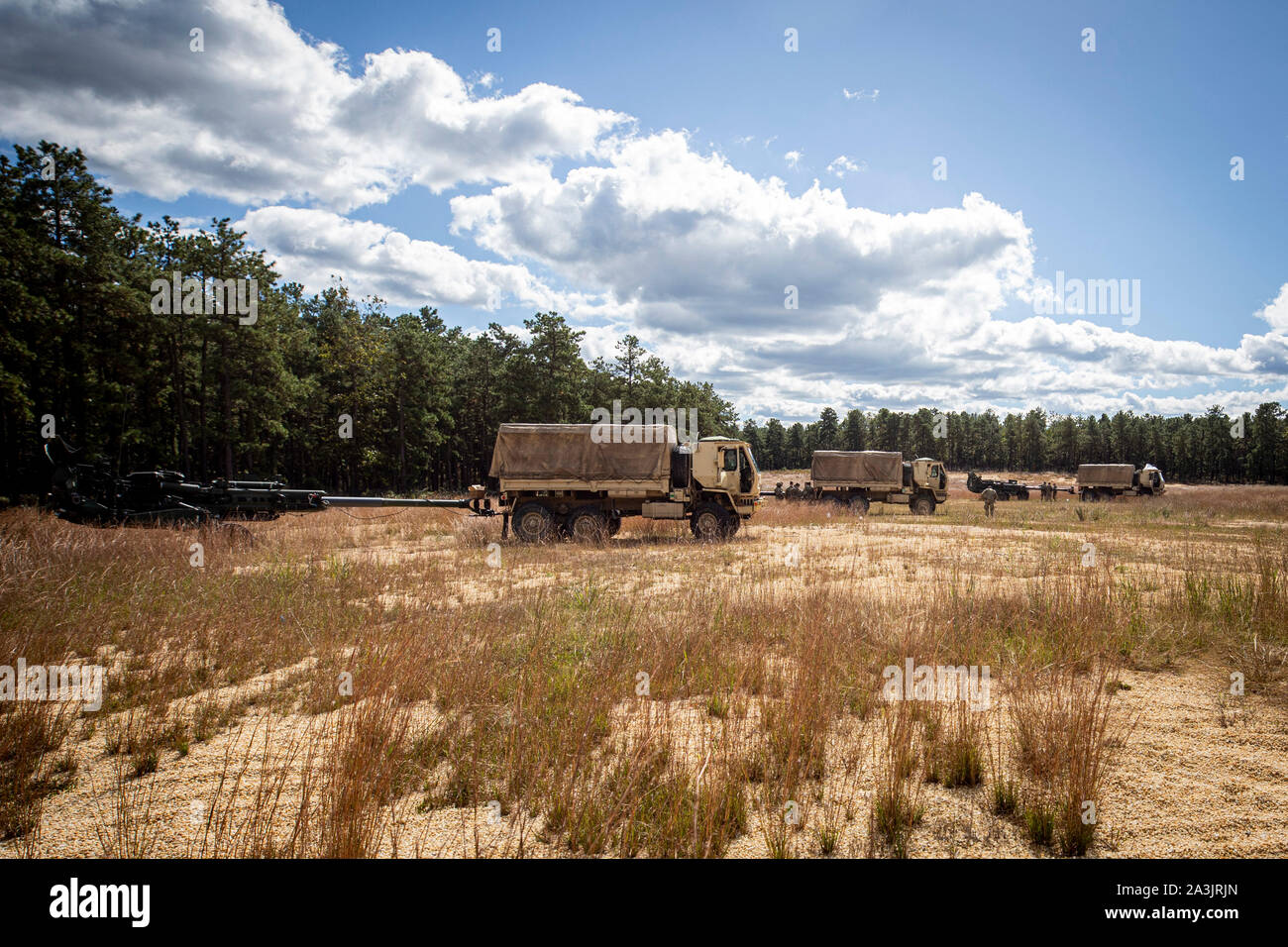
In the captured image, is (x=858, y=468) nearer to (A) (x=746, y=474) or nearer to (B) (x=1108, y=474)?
(A) (x=746, y=474)

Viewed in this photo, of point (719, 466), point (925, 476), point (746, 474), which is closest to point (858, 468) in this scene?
point (925, 476)

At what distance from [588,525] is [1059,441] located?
141798mm

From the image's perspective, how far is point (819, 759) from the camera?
3832 mm

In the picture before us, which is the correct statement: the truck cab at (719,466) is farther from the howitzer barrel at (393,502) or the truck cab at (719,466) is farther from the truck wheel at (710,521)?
the howitzer barrel at (393,502)

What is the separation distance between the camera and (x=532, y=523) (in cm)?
1627

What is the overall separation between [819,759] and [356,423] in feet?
149

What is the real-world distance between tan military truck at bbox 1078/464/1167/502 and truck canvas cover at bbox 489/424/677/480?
134 ft

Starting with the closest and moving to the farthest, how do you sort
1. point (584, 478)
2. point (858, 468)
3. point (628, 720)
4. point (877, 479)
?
point (628, 720) → point (584, 478) → point (877, 479) → point (858, 468)

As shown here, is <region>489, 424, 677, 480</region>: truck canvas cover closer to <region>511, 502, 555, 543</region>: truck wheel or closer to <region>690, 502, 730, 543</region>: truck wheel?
<region>511, 502, 555, 543</region>: truck wheel

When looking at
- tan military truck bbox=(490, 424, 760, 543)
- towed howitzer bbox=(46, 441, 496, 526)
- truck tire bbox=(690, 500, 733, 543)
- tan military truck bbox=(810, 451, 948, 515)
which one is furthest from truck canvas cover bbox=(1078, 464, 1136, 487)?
towed howitzer bbox=(46, 441, 496, 526)

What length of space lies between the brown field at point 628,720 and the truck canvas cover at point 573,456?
22.7 ft
